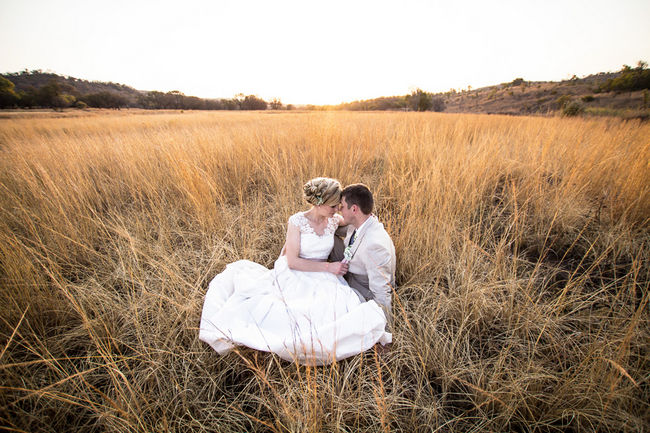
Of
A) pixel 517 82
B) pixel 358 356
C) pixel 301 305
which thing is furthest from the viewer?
pixel 517 82

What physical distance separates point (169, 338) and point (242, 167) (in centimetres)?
293

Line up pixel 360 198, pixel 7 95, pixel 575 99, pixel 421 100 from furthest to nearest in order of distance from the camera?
pixel 421 100 → pixel 575 99 → pixel 7 95 → pixel 360 198

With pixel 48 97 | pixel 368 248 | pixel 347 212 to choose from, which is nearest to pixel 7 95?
pixel 48 97

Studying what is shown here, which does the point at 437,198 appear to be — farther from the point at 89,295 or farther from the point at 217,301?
the point at 89,295

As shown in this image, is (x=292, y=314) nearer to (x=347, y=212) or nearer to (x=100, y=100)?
(x=347, y=212)

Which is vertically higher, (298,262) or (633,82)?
(633,82)

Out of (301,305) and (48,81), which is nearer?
(301,305)

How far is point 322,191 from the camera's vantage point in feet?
5.91

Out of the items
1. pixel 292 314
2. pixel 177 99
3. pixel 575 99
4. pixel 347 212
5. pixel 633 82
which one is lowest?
pixel 292 314

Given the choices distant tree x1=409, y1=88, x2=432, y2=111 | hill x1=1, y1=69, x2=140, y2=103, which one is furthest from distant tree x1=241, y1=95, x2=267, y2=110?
distant tree x1=409, y1=88, x2=432, y2=111

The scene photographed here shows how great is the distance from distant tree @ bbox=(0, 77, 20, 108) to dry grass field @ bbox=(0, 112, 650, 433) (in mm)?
28421

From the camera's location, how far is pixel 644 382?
4.06 ft

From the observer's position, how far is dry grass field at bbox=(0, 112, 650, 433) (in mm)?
1148

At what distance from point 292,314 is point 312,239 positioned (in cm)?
69
